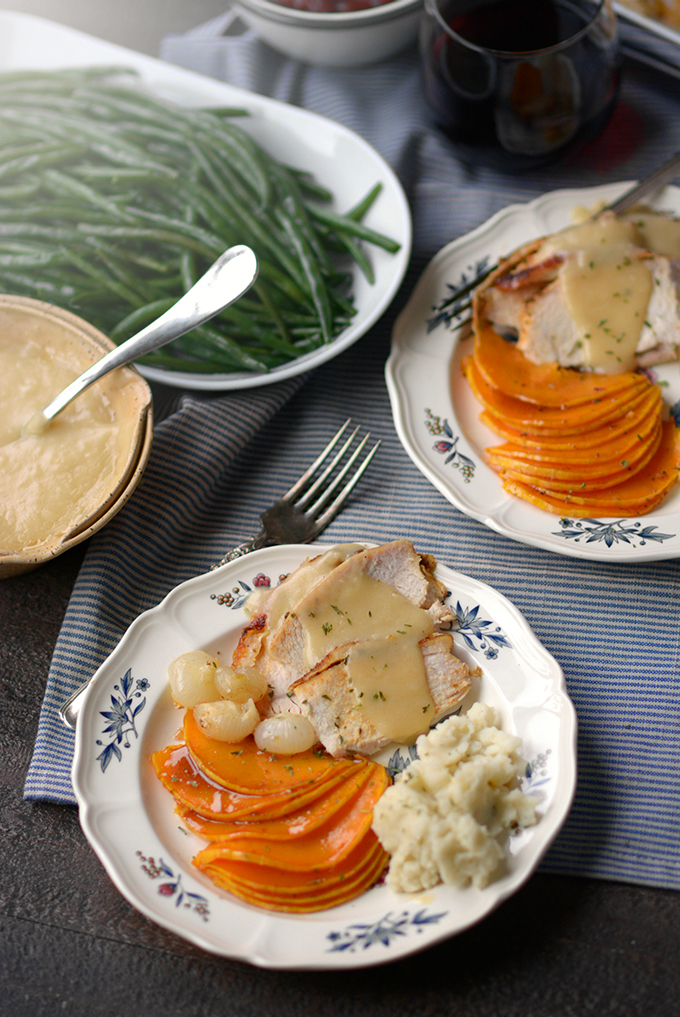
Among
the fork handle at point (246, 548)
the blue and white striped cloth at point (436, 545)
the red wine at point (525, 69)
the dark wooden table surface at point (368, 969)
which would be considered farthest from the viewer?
the red wine at point (525, 69)

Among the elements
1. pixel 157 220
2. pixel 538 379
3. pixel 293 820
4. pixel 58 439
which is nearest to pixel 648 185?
pixel 538 379

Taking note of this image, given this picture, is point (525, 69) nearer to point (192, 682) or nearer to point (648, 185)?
point (648, 185)

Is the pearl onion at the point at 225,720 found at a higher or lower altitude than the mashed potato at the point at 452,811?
lower

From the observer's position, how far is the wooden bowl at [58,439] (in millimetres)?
2639

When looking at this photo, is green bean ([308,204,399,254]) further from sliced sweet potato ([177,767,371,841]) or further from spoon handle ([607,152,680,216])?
sliced sweet potato ([177,767,371,841])

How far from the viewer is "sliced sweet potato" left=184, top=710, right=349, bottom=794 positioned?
2.32 metres

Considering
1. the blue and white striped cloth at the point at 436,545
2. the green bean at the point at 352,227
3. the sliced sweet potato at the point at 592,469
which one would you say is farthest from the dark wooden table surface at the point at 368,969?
the green bean at the point at 352,227

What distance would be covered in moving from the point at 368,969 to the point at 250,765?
2.09 ft

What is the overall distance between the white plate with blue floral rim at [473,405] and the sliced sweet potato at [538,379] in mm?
161

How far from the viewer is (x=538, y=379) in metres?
3.02

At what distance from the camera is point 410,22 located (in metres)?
3.87

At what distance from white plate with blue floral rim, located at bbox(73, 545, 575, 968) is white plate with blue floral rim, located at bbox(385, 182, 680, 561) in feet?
1.15

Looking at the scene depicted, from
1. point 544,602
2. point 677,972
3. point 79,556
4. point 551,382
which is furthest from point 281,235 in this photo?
point 677,972

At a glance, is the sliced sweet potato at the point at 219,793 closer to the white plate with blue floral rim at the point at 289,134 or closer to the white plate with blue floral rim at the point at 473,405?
the white plate with blue floral rim at the point at 473,405
